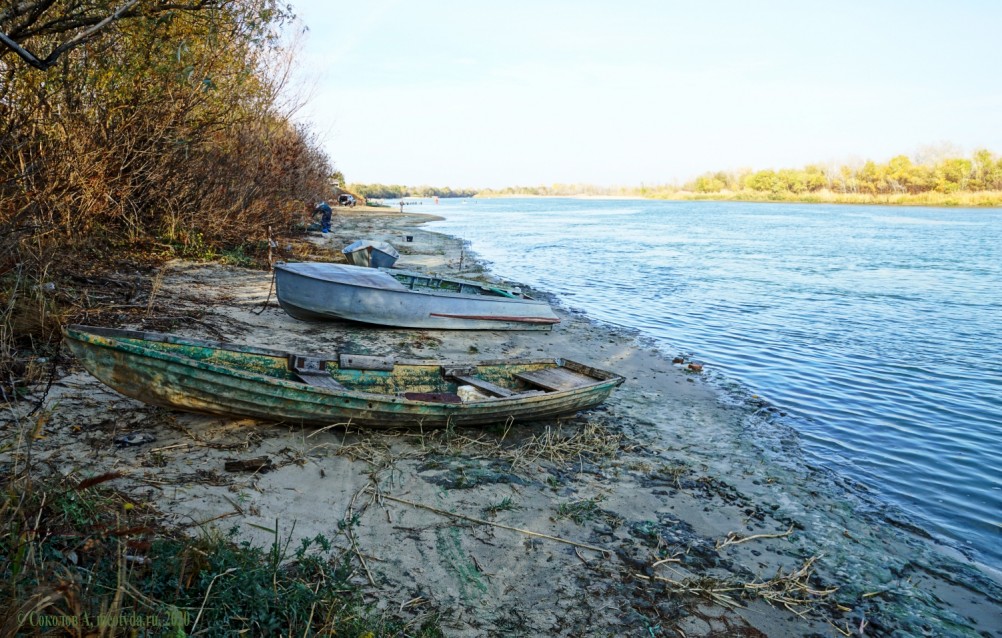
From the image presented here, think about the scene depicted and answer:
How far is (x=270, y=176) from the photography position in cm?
1809

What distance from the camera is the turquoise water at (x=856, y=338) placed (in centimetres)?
691

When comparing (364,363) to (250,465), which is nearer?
(250,465)

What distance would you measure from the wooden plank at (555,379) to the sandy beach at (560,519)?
0.45 meters

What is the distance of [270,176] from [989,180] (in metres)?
104

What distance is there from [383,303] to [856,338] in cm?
1022

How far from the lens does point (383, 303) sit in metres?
10.5

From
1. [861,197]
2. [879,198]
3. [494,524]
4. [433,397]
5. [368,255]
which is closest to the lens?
[494,524]

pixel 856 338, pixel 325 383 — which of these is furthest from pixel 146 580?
pixel 856 338

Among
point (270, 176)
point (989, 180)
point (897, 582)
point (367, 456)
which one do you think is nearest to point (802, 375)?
point (897, 582)

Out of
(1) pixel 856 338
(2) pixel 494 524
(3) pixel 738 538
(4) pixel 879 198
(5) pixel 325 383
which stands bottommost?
(3) pixel 738 538

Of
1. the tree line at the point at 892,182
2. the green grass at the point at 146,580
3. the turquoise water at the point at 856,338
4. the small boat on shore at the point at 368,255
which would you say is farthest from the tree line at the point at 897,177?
the green grass at the point at 146,580

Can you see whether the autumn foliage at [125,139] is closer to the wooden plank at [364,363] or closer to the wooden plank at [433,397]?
the wooden plank at [364,363]

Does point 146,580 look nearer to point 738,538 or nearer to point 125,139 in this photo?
point 738,538

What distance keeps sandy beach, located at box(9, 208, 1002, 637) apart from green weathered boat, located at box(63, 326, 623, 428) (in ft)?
0.86
